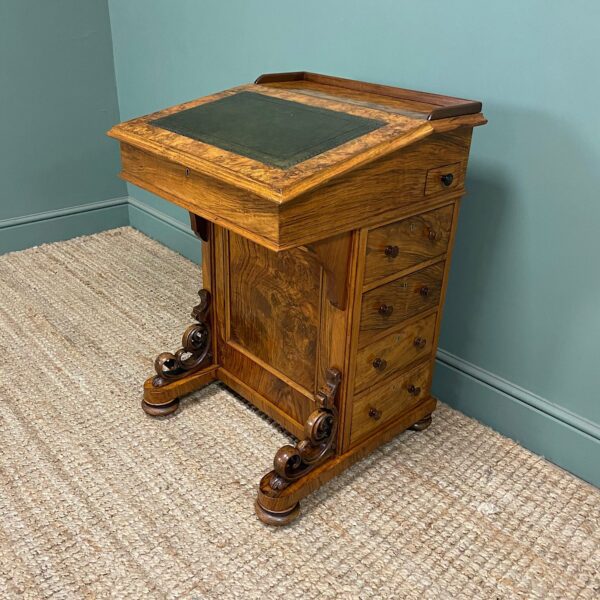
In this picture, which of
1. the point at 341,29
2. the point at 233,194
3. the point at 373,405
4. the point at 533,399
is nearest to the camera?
the point at 233,194

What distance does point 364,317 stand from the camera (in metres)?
1.28

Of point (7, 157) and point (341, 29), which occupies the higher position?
point (341, 29)

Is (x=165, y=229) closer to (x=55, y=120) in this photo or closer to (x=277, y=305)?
(x=55, y=120)

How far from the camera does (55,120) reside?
8.18ft

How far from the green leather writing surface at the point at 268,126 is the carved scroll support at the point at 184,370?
0.49m

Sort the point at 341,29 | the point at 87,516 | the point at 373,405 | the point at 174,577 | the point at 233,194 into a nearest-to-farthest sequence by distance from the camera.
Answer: the point at 233,194 < the point at 174,577 < the point at 87,516 < the point at 373,405 < the point at 341,29

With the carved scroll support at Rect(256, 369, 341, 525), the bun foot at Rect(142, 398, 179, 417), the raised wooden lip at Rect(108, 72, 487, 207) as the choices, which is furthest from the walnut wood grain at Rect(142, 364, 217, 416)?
the raised wooden lip at Rect(108, 72, 487, 207)

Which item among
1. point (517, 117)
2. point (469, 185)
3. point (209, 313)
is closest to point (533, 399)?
point (469, 185)

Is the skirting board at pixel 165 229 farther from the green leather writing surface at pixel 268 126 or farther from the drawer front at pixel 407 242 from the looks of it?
the drawer front at pixel 407 242

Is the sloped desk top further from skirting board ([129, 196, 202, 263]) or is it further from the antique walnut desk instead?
skirting board ([129, 196, 202, 263])

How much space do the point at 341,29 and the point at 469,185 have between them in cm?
55

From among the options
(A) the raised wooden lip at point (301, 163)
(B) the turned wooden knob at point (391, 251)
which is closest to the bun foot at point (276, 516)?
(B) the turned wooden knob at point (391, 251)

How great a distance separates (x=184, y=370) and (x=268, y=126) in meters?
0.73

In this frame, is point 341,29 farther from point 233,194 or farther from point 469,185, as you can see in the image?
point 233,194
